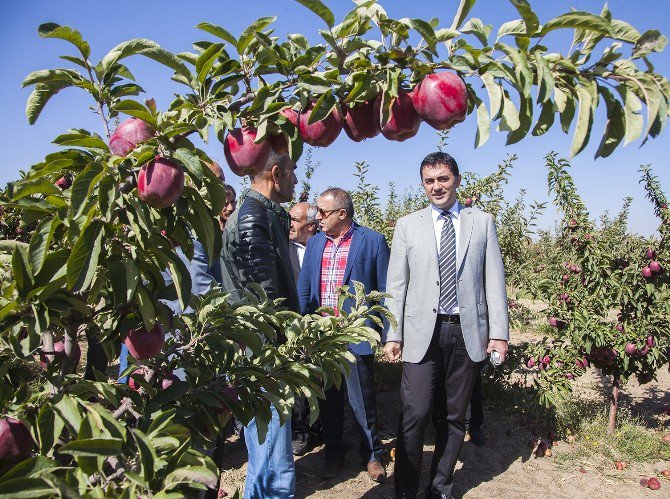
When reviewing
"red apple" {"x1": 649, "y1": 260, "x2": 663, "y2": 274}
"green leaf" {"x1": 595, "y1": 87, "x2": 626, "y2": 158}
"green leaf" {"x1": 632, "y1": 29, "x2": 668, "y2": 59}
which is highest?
"green leaf" {"x1": 632, "y1": 29, "x2": 668, "y2": 59}

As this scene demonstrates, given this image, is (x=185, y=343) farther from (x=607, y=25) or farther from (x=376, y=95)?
(x=607, y=25)

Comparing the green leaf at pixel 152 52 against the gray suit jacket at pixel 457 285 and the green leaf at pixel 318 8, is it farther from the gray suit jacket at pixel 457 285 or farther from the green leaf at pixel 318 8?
the gray suit jacket at pixel 457 285

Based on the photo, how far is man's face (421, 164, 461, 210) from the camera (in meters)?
3.29

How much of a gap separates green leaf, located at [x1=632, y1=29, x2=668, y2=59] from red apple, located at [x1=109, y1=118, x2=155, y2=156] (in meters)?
0.89

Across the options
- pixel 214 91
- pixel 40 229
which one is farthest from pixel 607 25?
pixel 40 229

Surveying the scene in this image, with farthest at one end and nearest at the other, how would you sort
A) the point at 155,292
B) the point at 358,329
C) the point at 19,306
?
the point at 358,329 < the point at 155,292 < the point at 19,306

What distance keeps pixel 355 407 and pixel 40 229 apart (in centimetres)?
317

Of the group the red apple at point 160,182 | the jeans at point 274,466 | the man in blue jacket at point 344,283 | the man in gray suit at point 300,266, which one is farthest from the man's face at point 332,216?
the red apple at point 160,182

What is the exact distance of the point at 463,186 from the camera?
19.2 feet

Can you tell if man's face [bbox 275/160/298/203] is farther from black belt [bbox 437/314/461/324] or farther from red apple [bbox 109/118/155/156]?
red apple [bbox 109/118/155/156]

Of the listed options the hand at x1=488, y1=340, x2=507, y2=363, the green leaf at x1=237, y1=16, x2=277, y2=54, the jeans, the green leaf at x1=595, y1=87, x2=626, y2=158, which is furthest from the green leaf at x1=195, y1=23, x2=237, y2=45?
the hand at x1=488, y1=340, x2=507, y2=363

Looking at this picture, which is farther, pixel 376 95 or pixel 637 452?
pixel 637 452

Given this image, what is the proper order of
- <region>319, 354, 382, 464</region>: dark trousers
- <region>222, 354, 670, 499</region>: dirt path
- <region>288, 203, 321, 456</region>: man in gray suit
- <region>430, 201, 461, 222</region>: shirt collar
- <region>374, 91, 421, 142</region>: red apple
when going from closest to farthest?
<region>374, 91, 421, 142</region>: red apple < <region>430, 201, 461, 222</region>: shirt collar < <region>222, 354, 670, 499</region>: dirt path < <region>319, 354, 382, 464</region>: dark trousers < <region>288, 203, 321, 456</region>: man in gray suit

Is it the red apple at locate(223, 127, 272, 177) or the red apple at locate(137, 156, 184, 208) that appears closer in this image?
the red apple at locate(137, 156, 184, 208)
